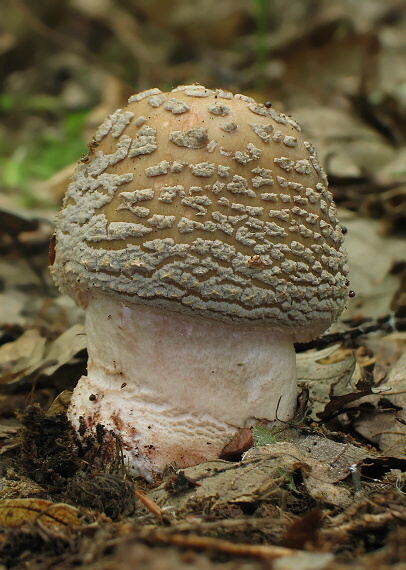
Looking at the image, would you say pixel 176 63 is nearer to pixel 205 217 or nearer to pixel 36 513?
pixel 205 217

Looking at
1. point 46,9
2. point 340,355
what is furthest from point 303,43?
point 340,355

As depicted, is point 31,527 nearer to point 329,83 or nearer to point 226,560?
point 226,560

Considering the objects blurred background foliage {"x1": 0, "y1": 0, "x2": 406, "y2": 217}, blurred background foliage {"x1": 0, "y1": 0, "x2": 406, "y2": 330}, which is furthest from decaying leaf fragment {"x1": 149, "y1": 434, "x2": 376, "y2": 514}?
blurred background foliage {"x1": 0, "y1": 0, "x2": 406, "y2": 217}

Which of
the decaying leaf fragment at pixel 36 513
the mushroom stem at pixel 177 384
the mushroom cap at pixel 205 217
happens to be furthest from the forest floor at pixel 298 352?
the mushroom cap at pixel 205 217

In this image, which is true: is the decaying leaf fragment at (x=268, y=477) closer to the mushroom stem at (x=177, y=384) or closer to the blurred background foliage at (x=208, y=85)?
the mushroom stem at (x=177, y=384)

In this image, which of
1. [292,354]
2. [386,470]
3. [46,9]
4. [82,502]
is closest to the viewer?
[82,502]

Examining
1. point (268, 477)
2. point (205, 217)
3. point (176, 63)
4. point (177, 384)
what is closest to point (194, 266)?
point (205, 217)

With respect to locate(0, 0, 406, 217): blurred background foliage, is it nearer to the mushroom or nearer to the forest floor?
the forest floor

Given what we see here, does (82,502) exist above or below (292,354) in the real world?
below
